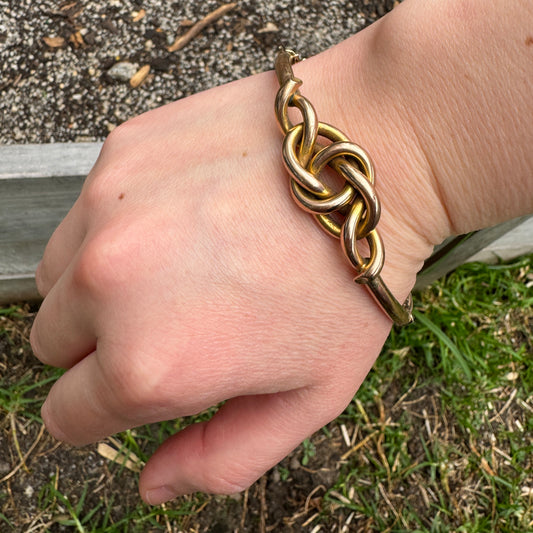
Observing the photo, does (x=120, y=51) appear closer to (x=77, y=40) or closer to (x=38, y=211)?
(x=77, y=40)

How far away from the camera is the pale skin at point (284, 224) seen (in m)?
0.76

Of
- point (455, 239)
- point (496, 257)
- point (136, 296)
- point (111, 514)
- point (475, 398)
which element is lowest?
point (111, 514)

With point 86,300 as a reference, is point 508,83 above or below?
above

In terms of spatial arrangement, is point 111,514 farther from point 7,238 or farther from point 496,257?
point 496,257

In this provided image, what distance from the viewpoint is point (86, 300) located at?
A: 2.78 feet

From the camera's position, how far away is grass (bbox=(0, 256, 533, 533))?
60.4 inches

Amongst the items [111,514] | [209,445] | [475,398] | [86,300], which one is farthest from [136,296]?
[475,398]

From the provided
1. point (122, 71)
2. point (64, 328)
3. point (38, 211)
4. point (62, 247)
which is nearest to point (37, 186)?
point (38, 211)

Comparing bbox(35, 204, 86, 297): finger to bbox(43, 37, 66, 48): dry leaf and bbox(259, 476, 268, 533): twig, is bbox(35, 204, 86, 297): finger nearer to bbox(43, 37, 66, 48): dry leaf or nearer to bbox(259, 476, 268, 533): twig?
bbox(259, 476, 268, 533): twig

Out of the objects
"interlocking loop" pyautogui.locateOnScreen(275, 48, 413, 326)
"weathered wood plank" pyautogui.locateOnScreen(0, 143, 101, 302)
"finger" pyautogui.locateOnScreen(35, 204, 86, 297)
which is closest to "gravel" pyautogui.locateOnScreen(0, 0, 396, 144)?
"weathered wood plank" pyautogui.locateOnScreen(0, 143, 101, 302)

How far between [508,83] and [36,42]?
1.58 metres

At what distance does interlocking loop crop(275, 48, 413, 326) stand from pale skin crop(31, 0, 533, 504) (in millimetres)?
42

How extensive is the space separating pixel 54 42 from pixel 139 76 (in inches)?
11.9

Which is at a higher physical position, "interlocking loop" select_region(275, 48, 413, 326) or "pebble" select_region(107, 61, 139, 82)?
"interlocking loop" select_region(275, 48, 413, 326)
